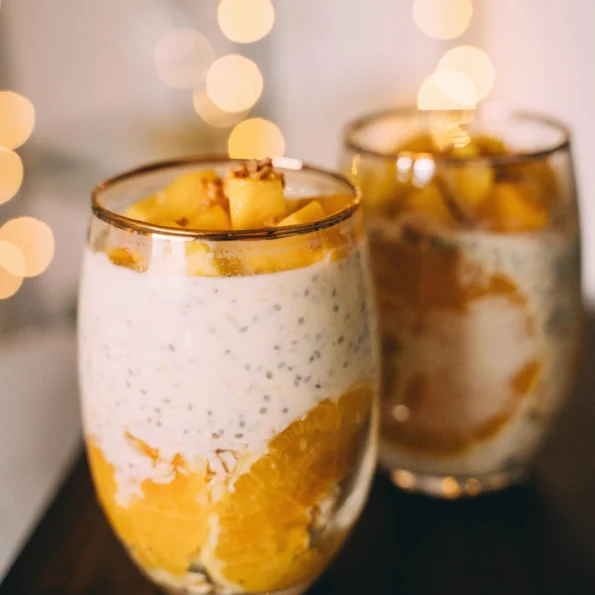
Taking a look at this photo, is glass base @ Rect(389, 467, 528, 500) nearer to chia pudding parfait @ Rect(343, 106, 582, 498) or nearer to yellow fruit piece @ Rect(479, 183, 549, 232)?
chia pudding parfait @ Rect(343, 106, 582, 498)

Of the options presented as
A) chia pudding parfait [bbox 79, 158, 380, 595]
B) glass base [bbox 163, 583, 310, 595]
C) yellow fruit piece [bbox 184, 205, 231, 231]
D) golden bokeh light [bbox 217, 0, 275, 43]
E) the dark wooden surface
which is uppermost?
golden bokeh light [bbox 217, 0, 275, 43]

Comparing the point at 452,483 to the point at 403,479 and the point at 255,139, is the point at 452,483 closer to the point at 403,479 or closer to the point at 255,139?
the point at 403,479

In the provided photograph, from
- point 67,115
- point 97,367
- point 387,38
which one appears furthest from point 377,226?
point 67,115

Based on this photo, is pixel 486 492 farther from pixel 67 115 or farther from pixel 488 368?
pixel 67 115

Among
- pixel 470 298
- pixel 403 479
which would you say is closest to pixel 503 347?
pixel 470 298

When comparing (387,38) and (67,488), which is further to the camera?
(387,38)

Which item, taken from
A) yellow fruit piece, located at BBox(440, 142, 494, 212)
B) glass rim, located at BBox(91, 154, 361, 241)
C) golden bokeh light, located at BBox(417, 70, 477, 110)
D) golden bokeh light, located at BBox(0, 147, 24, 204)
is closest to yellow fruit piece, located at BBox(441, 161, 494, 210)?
yellow fruit piece, located at BBox(440, 142, 494, 212)
